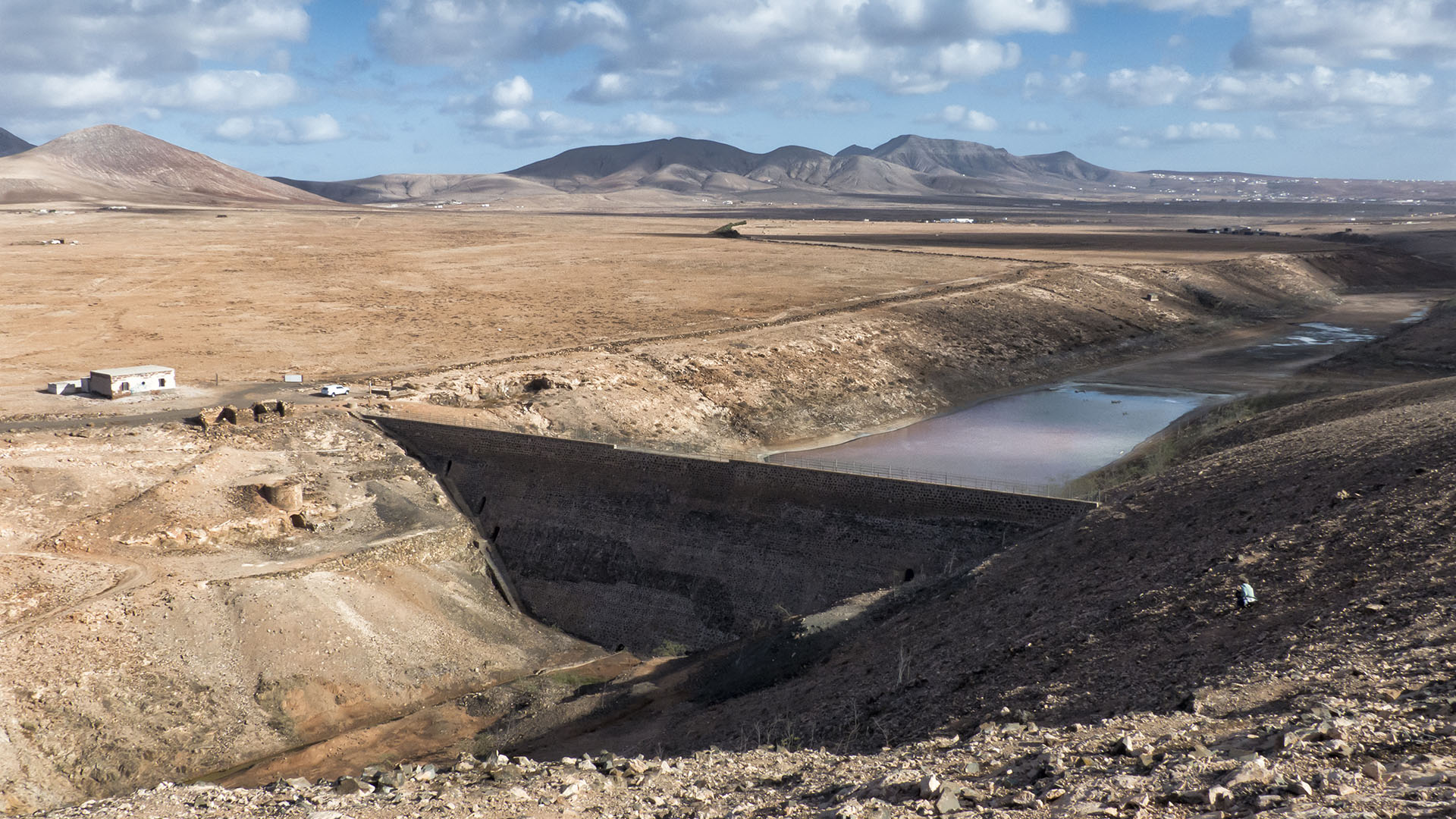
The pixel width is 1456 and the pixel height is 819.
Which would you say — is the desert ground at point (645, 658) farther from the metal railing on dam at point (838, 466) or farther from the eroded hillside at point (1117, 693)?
the metal railing on dam at point (838, 466)

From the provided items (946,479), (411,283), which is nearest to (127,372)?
(946,479)

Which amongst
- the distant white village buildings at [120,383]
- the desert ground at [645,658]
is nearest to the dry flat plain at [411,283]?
the desert ground at [645,658]

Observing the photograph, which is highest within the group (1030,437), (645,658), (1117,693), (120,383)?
(120,383)

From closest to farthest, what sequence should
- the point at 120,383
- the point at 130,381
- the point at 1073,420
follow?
1. the point at 120,383
2. the point at 130,381
3. the point at 1073,420

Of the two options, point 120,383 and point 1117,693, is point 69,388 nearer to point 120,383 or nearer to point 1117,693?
point 120,383

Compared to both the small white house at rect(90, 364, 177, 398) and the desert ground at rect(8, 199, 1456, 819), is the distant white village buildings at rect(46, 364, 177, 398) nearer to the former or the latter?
the small white house at rect(90, 364, 177, 398)

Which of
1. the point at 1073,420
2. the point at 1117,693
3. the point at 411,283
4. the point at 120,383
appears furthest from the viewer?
the point at 411,283
